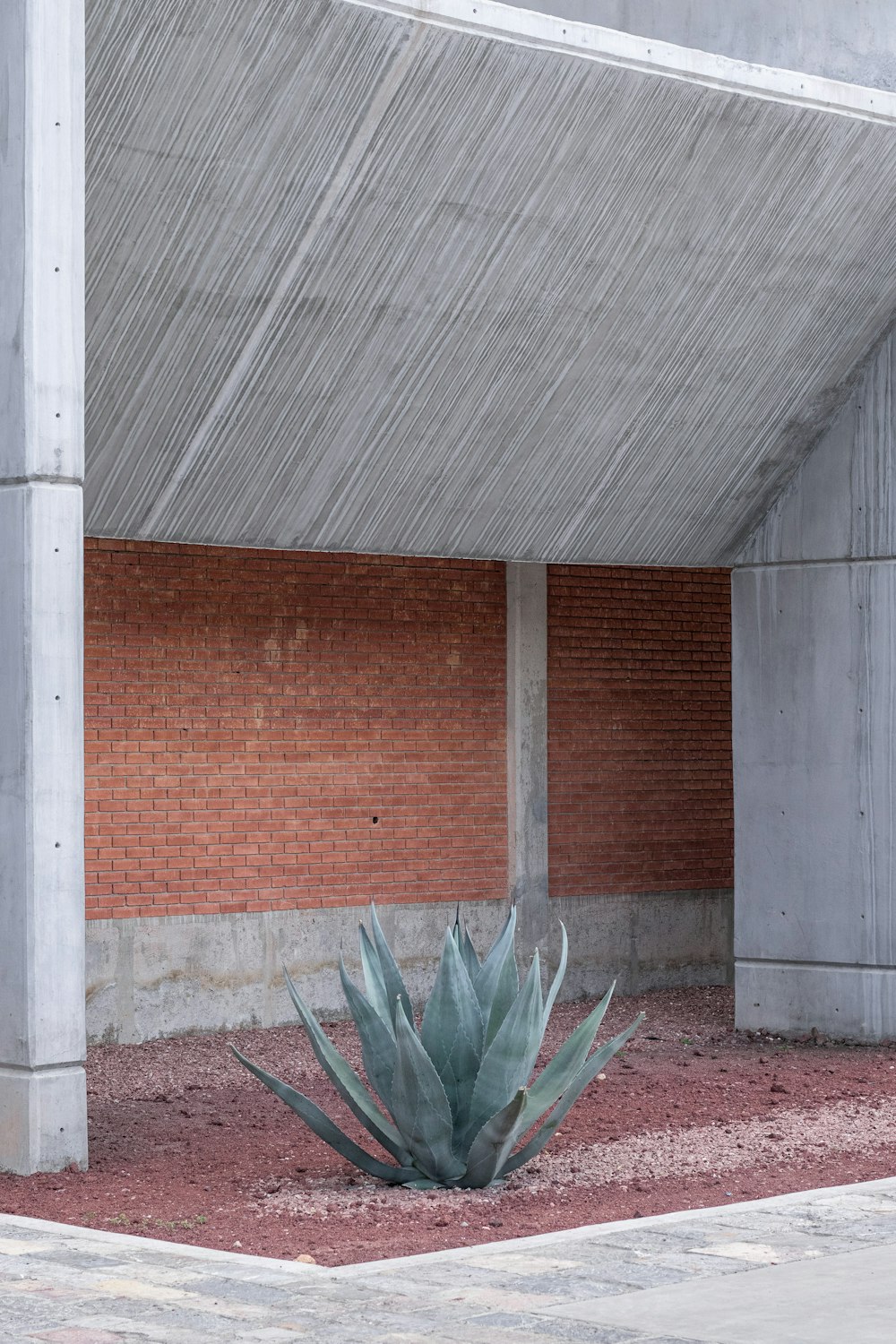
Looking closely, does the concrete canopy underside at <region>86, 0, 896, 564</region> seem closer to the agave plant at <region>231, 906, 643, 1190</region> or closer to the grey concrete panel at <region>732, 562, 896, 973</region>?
the grey concrete panel at <region>732, 562, 896, 973</region>

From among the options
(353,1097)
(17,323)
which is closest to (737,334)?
(17,323)

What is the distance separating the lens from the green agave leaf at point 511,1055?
6.66m

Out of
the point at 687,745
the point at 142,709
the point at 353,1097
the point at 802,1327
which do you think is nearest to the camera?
the point at 802,1327

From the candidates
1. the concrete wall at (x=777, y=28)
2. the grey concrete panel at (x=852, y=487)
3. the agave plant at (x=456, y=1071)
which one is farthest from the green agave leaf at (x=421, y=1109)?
the grey concrete panel at (x=852, y=487)

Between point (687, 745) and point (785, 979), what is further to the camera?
point (687, 745)

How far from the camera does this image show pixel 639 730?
13586 mm

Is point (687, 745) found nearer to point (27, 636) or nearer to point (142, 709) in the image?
point (142, 709)

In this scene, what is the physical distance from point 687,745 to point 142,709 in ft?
15.2

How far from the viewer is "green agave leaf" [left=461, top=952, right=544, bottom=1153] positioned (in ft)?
21.9

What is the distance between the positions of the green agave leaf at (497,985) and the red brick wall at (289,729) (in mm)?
4159

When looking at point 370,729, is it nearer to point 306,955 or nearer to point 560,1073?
point 306,955

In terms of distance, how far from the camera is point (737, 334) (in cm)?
1016

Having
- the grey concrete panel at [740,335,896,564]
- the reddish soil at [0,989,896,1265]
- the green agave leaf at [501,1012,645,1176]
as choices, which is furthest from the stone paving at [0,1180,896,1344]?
the grey concrete panel at [740,335,896,564]

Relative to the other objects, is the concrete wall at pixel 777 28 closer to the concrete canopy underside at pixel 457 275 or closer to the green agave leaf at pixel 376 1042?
the concrete canopy underside at pixel 457 275
